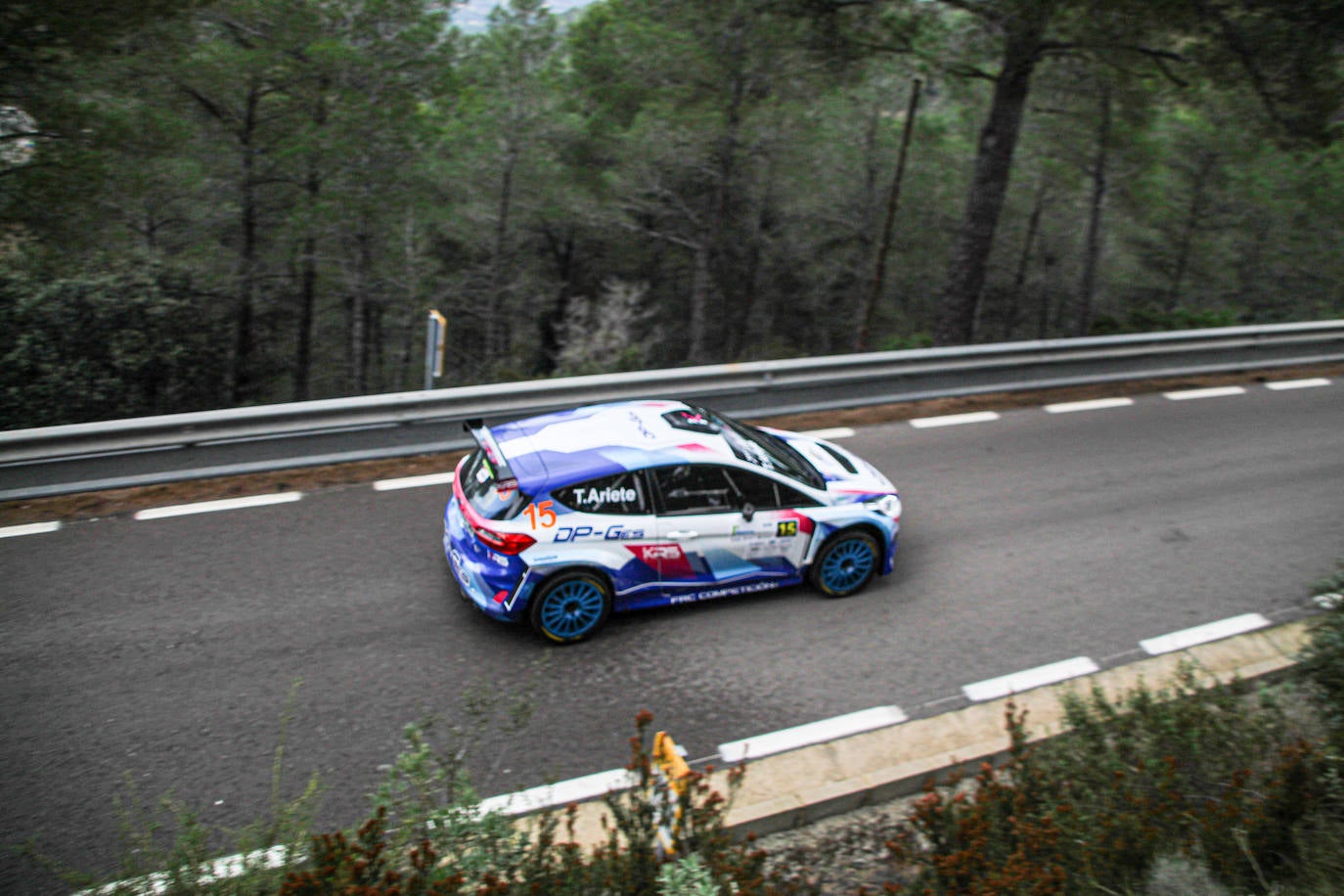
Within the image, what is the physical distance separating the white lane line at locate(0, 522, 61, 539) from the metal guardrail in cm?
44

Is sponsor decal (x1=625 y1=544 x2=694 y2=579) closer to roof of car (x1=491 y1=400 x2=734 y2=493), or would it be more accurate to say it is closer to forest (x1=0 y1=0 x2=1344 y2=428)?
roof of car (x1=491 y1=400 x2=734 y2=493)

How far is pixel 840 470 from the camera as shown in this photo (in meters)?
8.22

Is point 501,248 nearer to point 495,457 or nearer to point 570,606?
point 495,457

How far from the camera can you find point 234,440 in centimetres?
912

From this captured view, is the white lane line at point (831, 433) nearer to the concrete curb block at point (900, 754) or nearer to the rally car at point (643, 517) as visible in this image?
the rally car at point (643, 517)

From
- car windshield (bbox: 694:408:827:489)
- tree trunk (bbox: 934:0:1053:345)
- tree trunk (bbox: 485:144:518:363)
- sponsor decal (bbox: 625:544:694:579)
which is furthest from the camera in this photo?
tree trunk (bbox: 485:144:518:363)

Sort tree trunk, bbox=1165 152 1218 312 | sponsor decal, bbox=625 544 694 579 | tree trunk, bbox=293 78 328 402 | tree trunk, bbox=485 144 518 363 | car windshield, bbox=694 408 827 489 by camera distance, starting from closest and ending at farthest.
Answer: sponsor decal, bbox=625 544 694 579
car windshield, bbox=694 408 827 489
tree trunk, bbox=293 78 328 402
tree trunk, bbox=485 144 518 363
tree trunk, bbox=1165 152 1218 312

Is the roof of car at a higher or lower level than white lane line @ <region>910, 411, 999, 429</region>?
higher

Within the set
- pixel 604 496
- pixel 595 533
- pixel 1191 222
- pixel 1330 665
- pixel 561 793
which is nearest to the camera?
pixel 561 793

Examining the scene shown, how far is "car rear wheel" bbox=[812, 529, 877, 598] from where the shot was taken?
7836 millimetres

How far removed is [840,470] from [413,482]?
13.0ft

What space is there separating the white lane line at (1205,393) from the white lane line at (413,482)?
9436 mm

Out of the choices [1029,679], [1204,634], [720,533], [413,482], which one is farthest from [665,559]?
[1204,634]

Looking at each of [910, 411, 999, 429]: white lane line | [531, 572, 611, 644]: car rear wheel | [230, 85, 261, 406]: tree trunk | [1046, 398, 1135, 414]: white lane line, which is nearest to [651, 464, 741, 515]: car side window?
[531, 572, 611, 644]: car rear wheel
